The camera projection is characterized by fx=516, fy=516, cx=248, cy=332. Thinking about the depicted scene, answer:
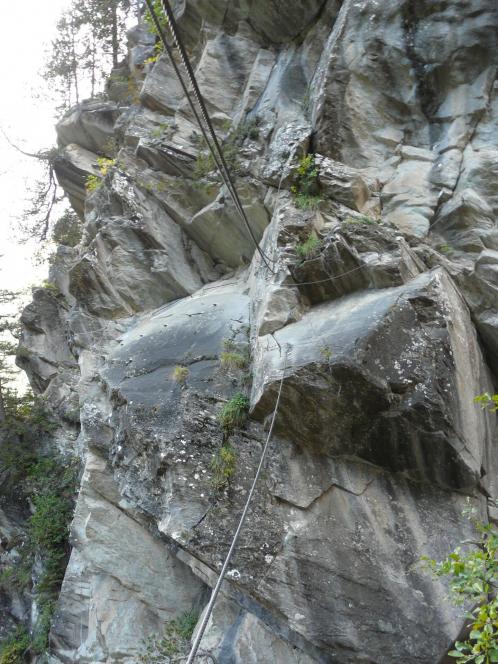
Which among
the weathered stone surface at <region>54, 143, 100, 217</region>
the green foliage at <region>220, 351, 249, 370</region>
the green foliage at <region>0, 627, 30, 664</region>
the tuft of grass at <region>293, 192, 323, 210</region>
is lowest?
the green foliage at <region>0, 627, 30, 664</region>

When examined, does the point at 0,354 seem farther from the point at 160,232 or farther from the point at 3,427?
the point at 160,232

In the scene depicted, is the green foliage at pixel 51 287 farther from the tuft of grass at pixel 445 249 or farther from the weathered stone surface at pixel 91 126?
the tuft of grass at pixel 445 249

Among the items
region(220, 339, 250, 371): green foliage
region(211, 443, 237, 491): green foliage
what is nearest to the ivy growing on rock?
region(220, 339, 250, 371): green foliage

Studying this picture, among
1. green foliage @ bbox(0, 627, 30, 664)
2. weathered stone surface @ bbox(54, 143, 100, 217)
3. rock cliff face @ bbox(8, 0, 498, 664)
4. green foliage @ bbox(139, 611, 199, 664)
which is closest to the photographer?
rock cliff face @ bbox(8, 0, 498, 664)

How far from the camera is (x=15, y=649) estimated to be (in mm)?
10211

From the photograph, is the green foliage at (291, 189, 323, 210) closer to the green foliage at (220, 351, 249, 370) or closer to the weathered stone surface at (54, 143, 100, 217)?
the green foliage at (220, 351, 249, 370)

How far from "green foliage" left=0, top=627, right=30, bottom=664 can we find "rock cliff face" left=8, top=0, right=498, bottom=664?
5.52ft

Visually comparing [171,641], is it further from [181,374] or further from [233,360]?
[233,360]

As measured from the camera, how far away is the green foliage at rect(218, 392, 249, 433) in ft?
21.1

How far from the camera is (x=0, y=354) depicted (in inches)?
628

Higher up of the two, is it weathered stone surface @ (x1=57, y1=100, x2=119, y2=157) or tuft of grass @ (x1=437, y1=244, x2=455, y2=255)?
weathered stone surface @ (x1=57, y1=100, x2=119, y2=157)

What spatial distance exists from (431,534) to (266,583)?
5.93 ft

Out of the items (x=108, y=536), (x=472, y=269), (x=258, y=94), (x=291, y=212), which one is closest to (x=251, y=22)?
(x=258, y=94)

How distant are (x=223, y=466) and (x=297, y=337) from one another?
70.1 inches
